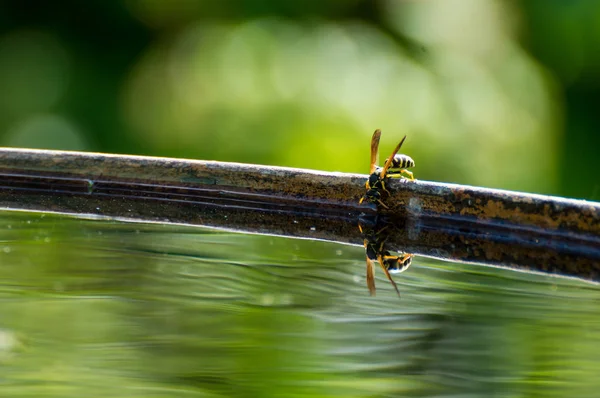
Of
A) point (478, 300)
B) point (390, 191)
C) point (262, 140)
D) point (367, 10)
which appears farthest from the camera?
point (367, 10)

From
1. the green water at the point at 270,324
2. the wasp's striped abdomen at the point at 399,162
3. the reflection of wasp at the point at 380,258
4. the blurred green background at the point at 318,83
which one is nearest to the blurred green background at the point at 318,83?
the blurred green background at the point at 318,83

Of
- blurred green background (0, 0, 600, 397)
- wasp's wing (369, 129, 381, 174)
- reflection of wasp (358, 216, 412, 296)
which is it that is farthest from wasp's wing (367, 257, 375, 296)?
blurred green background (0, 0, 600, 397)

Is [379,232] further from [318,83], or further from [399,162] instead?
[318,83]

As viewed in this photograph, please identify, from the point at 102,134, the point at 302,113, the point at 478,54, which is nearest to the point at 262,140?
the point at 302,113

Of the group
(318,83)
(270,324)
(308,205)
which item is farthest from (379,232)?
(318,83)

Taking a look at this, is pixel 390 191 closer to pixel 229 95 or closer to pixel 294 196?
pixel 294 196

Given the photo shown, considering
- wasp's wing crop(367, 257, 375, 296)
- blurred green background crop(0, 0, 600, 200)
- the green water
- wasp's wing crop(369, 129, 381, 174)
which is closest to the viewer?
the green water

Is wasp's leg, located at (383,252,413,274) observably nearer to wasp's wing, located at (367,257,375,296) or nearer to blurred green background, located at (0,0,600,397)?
wasp's wing, located at (367,257,375,296)
